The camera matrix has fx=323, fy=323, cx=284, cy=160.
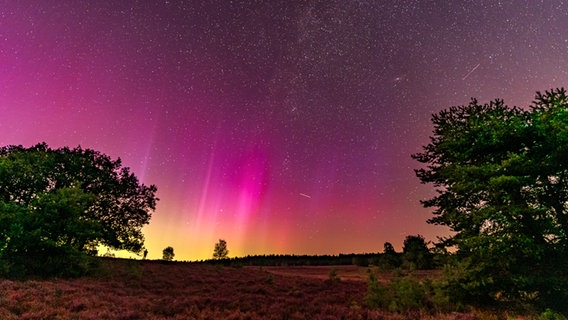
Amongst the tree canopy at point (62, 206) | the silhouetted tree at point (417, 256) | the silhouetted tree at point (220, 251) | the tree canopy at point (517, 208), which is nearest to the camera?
the tree canopy at point (517, 208)

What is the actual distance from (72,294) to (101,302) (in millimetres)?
2618

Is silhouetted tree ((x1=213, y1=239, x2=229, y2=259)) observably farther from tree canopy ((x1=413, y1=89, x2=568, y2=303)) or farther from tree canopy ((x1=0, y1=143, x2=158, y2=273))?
tree canopy ((x1=413, y1=89, x2=568, y2=303))

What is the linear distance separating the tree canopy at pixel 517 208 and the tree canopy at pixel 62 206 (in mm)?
25463

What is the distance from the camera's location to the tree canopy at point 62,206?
22.0 m

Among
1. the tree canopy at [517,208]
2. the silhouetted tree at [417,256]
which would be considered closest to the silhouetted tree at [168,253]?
the silhouetted tree at [417,256]

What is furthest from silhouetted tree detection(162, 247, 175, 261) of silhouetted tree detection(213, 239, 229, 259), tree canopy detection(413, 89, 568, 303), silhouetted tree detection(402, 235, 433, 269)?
tree canopy detection(413, 89, 568, 303)

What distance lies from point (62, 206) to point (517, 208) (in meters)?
27.7

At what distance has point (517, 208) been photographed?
520 inches

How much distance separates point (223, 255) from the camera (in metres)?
101

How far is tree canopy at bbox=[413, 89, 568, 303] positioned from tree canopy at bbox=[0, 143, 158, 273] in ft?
83.5

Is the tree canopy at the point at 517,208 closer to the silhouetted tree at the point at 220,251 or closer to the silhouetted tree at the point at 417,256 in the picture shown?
the silhouetted tree at the point at 417,256

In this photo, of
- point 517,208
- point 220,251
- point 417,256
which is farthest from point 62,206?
point 220,251

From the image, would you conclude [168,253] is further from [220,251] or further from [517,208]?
[517,208]

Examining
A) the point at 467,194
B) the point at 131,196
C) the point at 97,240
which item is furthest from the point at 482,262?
the point at 131,196
